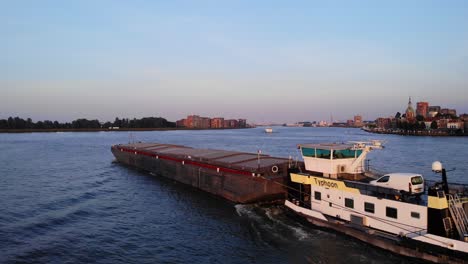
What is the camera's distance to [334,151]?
22703 millimetres

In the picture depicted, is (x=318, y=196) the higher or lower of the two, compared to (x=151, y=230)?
higher

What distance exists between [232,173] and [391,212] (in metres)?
13.7

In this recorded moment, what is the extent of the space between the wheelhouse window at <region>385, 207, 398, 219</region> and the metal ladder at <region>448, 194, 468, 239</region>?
2.46 m

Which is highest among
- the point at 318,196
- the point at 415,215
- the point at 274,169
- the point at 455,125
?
the point at 455,125

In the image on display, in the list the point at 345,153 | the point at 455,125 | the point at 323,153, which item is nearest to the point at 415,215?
the point at 345,153

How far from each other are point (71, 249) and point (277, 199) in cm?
1412

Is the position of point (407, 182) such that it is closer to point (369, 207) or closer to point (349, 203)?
point (369, 207)

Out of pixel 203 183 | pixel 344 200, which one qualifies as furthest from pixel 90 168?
pixel 344 200

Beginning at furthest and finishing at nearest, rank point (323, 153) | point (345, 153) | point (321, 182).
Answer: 1. point (323, 153)
2. point (345, 153)
3. point (321, 182)

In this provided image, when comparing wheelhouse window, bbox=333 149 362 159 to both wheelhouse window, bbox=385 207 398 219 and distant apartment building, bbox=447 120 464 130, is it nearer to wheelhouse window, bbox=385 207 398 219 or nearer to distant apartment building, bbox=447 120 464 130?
wheelhouse window, bbox=385 207 398 219

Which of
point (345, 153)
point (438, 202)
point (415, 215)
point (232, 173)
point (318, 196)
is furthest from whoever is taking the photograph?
Answer: point (232, 173)

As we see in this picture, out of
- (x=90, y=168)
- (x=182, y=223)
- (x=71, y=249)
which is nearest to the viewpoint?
(x=71, y=249)

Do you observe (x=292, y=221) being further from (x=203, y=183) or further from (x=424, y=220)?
(x=203, y=183)

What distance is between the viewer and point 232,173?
95.4ft
